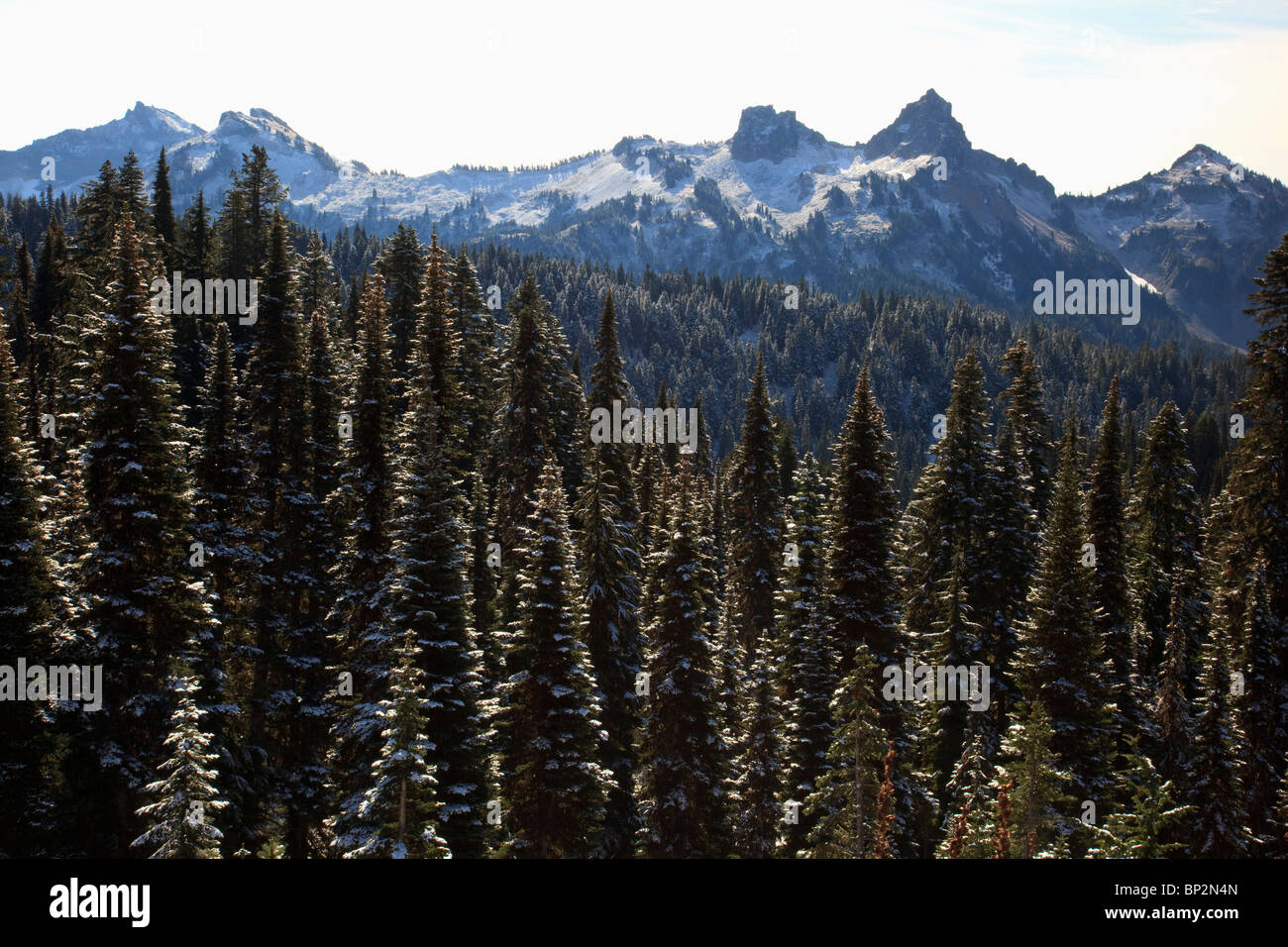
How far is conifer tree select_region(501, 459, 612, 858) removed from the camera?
26.4 meters

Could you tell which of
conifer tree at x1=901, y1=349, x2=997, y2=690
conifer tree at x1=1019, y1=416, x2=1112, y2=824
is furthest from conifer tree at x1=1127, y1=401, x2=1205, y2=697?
conifer tree at x1=1019, y1=416, x2=1112, y2=824

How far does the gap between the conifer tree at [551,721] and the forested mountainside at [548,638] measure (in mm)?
106

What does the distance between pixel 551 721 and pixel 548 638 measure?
7.97 feet

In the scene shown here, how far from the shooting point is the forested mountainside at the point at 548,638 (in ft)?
78.5

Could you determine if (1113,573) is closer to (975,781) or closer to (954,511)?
(954,511)

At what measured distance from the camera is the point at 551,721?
26750 millimetres

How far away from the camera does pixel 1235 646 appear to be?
28.7 m

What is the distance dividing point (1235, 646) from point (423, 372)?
28.4m

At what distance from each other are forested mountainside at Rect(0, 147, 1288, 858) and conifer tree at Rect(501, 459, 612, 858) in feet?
0.35

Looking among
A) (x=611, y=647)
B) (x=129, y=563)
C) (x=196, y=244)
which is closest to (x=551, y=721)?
(x=611, y=647)

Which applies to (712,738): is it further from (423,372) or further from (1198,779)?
(423,372)

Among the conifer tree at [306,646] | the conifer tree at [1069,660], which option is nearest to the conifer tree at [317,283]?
the conifer tree at [306,646]

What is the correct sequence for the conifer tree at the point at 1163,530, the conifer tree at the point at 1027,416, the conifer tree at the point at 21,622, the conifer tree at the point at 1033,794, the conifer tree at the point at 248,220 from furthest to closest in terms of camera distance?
the conifer tree at the point at 248,220, the conifer tree at the point at 1027,416, the conifer tree at the point at 1163,530, the conifer tree at the point at 21,622, the conifer tree at the point at 1033,794

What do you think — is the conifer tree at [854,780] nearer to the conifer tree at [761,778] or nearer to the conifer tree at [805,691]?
the conifer tree at [805,691]
